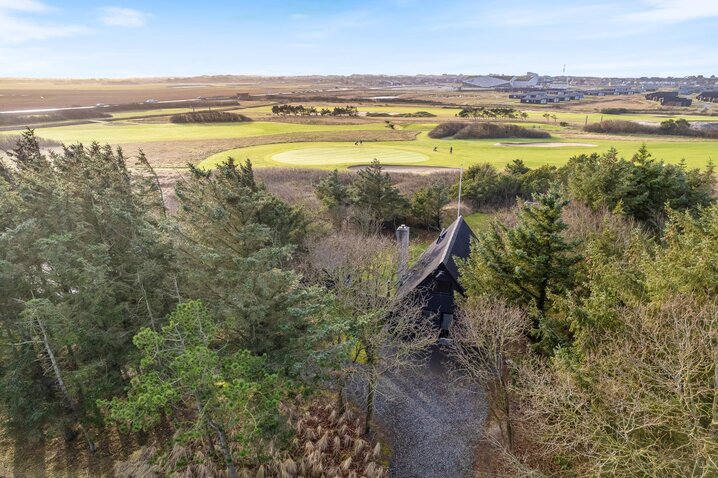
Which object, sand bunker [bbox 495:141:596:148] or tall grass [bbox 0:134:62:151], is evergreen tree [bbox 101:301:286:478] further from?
sand bunker [bbox 495:141:596:148]

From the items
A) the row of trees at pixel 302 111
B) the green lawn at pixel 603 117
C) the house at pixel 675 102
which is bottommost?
the green lawn at pixel 603 117

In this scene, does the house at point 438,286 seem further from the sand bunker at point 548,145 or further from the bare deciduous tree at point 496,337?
the sand bunker at point 548,145

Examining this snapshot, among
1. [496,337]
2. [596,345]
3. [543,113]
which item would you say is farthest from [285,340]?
[543,113]

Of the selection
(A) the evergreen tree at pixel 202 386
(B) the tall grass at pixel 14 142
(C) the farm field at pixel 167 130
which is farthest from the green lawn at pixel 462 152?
(A) the evergreen tree at pixel 202 386

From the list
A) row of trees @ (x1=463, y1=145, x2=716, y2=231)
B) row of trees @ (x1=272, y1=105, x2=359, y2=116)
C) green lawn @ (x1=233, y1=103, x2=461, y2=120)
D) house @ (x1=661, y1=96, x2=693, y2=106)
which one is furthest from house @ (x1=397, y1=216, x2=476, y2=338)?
house @ (x1=661, y1=96, x2=693, y2=106)

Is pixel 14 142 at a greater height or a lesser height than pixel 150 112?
lesser

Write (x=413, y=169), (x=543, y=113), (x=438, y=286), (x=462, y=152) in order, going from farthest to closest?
(x=543, y=113), (x=462, y=152), (x=413, y=169), (x=438, y=286)

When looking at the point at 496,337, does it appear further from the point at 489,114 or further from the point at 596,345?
the point at 489,114
